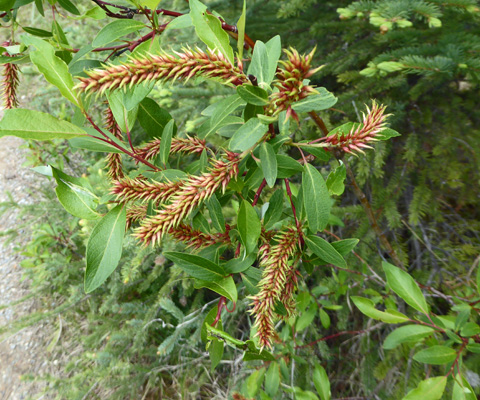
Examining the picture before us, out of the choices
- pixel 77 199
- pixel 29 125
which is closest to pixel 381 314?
pixel 77 199

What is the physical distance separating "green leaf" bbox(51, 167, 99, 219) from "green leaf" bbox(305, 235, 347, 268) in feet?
1.64

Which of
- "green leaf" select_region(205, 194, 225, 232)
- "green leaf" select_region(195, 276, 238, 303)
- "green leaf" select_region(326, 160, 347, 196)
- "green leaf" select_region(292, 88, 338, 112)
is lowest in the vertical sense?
"green leaf" select_region(195, 276, 238, 303)

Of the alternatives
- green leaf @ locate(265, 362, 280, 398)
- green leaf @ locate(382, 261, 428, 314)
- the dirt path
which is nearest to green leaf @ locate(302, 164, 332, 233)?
green leaf @ locate(382, 261, 428, 314)

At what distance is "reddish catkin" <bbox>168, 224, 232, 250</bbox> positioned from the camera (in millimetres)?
798

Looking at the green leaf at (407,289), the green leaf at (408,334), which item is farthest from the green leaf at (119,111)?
the green leaf at (408,334)

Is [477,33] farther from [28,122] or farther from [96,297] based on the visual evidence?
[96,297]

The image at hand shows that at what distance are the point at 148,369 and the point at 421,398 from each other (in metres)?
1.87

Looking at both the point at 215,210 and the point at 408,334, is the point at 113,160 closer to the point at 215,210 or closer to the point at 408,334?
the point at 215,210

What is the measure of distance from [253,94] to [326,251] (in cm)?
42

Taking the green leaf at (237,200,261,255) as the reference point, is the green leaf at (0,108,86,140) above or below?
above

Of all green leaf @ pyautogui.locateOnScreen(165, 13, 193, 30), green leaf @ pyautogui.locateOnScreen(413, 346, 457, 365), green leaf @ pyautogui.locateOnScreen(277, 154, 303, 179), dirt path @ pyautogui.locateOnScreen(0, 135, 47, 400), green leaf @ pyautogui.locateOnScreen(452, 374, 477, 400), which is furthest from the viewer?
dirt path @ pyautogui.locateOnScreen(0, 135, 47, 400)

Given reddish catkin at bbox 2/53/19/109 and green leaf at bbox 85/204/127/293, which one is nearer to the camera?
green leaf at bbox 85/204/127/293

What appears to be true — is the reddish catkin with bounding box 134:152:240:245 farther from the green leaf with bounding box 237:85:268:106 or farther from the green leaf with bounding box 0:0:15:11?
the green leaf with bounding box 0:0:15:11

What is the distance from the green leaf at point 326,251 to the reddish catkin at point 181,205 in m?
0.28
